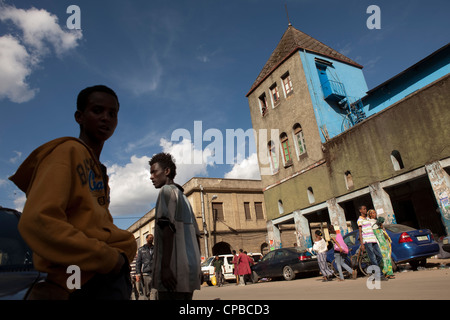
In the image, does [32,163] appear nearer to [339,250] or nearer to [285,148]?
[339,250]

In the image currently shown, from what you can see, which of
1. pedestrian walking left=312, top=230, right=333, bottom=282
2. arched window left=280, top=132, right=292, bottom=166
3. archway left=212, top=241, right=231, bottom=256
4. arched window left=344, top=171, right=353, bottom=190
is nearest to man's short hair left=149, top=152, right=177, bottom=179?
pedestrian walking left=312, top=230, right=333, bottom=282

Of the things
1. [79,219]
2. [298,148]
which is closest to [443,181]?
[298,148]

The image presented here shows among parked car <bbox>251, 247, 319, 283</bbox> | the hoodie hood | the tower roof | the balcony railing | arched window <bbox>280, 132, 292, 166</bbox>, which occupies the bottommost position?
parked car <bbox>251, 247, 319, 283</bbox>

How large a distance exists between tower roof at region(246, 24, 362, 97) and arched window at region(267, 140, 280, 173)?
5155 millimetres

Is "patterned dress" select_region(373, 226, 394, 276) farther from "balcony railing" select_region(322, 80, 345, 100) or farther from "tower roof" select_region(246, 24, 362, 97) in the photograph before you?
"tower roof" select_region(246, 24, 362, 97)

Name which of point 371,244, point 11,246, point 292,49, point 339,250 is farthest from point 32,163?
point 292,49

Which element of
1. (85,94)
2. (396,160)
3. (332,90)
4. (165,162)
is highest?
(332,90)

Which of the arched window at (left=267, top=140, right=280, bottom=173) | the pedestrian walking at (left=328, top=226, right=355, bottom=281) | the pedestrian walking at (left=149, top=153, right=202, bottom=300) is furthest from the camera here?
the arched window at (left=267, top=140, right=280, bottom=173)

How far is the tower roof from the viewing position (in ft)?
66.4

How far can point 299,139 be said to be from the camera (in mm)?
18891

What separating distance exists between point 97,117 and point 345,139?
15.9 meters

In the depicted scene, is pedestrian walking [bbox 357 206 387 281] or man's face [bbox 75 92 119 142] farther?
pedestrian walking [bbox 357 206 387 281]

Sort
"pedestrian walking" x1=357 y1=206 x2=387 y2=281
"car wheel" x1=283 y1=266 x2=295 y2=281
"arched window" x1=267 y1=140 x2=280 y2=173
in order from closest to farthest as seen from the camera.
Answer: "pedestrian walking" x1=357 y1=206 x2=387 y2=281 → "car wheel" x1=283 y1=266 x2=295 y2=281 → "arched window" x1=267 y1=140 x2=280 y2=173
